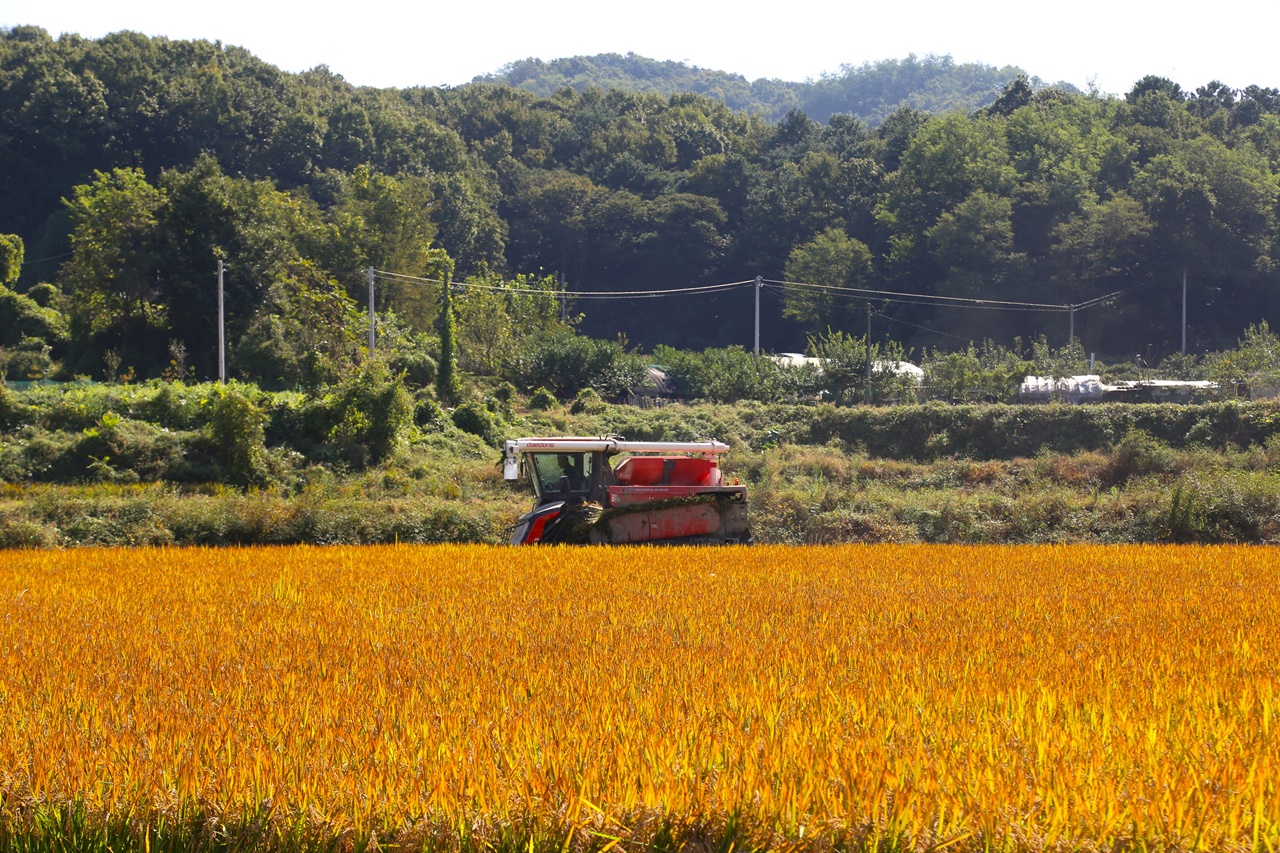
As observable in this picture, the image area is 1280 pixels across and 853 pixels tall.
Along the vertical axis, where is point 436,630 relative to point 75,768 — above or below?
below

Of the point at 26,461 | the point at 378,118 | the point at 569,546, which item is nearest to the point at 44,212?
the point at 378,118

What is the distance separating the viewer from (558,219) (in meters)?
84.6

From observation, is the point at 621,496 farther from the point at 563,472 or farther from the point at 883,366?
the point at 883,366

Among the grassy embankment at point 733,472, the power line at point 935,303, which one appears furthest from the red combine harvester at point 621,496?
the power line at point 935,303

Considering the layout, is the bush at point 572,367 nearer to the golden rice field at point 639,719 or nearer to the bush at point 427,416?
the bush at point 427,416

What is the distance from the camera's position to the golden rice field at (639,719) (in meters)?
4.39

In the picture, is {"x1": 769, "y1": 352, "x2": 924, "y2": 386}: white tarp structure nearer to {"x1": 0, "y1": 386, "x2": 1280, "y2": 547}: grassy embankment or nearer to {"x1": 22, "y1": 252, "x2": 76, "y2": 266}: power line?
{"x1": 0, "y1": 386, "x2": 1280, "y2": 547}: grassy embankment

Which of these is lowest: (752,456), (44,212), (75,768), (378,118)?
(752,456)

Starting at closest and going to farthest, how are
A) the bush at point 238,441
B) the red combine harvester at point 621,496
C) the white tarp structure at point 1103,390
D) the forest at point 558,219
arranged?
1. the red combine harvester at point 621,496
2. the bush at point 238,441
3. the white tarp structure at point 1103,390
4. the forest at point 558,219

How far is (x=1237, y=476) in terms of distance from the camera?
23109 millimetres

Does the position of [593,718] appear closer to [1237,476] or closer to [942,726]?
[942,726]

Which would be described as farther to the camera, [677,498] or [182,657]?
[677,498]

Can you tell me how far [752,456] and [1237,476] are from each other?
12.0 m

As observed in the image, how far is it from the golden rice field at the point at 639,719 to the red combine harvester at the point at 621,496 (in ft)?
17.8
